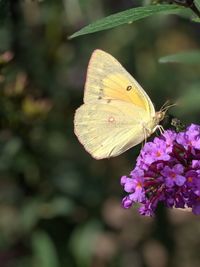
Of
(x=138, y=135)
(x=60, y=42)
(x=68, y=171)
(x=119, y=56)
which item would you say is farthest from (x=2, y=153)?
(x=119, y=56)

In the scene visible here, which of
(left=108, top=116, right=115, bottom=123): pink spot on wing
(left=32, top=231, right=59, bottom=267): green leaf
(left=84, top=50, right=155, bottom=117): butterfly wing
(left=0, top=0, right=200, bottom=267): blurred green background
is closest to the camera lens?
(left=84, top=50, right=155, bottom=117): butterfly wing

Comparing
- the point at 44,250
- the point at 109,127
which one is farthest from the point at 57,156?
the point at 109,127

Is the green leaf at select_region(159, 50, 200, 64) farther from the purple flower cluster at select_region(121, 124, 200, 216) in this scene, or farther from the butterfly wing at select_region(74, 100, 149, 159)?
the purple flower cluster at select_region(121, 124, 200, 216)

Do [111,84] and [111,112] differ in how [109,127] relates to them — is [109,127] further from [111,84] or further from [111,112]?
[111,84]

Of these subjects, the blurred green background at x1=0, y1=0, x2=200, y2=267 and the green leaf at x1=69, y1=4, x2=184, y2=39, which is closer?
the green leaf at x1=69, y1=4, x2=184, y2=39

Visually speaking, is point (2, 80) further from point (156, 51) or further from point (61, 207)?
point (156, 51)

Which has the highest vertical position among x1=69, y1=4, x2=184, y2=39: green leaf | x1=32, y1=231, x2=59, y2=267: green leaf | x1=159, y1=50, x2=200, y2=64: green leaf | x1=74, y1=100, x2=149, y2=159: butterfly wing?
x1=69, y1=4, x2=184, y2=39: green leaf

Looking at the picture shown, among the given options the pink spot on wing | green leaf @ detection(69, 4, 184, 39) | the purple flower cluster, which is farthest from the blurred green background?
the purple flower cluster

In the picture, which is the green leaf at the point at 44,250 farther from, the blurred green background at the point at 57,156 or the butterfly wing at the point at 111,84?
the butterfly wing at the point at 111,84
